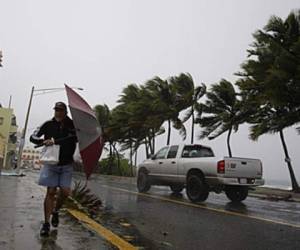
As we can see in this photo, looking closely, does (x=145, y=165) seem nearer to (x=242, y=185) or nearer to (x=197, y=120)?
(x=242, y=185)

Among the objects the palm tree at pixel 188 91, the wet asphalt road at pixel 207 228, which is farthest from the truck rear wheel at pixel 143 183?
the palm tree at pixel 188 91

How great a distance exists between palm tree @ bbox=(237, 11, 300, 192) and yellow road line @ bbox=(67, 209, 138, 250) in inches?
545

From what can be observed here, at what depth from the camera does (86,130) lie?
18.7 ft

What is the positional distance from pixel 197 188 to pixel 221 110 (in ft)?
54.1

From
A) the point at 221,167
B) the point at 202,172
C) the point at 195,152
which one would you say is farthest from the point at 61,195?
the point at 195,152

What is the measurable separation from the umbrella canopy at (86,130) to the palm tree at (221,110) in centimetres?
2112

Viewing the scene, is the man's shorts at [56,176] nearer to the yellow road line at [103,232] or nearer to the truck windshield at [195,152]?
the yellow road line at [103,232]

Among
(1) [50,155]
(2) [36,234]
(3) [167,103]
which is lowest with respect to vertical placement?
(2) [36,234]

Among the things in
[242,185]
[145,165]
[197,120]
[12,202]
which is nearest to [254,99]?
[197,120]

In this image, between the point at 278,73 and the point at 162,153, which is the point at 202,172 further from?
the point at 278,73

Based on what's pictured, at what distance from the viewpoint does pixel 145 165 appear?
1497cm

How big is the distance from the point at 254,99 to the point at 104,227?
17639 mm

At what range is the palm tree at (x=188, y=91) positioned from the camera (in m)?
31.5

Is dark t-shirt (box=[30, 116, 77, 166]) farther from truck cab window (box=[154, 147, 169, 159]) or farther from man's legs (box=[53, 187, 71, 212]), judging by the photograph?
truck cab window (box=[154, 147, 169, 159])
